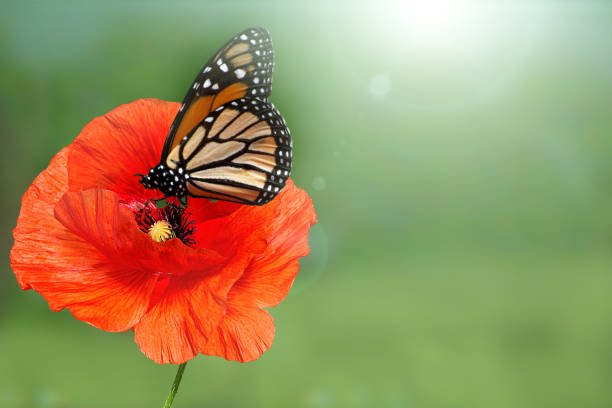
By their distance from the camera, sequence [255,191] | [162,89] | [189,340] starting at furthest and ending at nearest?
[162,89]
[255,191]
[189,340]

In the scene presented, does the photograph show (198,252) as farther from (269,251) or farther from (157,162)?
(157,162)

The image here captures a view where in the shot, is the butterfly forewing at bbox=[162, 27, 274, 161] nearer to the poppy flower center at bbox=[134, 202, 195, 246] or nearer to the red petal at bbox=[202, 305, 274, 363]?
the poppy flower center at bbox=[134, 202, 195, 246]

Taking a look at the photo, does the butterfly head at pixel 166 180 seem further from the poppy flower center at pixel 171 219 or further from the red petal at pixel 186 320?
the red petal at pixel 186 320

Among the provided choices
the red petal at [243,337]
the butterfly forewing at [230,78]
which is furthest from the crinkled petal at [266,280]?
the butterfly forewing at [230,78]

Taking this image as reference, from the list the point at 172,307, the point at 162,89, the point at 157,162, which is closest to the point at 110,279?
the point at 172,307

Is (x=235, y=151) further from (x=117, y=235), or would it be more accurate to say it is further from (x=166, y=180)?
(x=117, y=235)

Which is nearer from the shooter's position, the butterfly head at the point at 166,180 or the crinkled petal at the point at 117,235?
the crinkled petal at the point at 117,235
